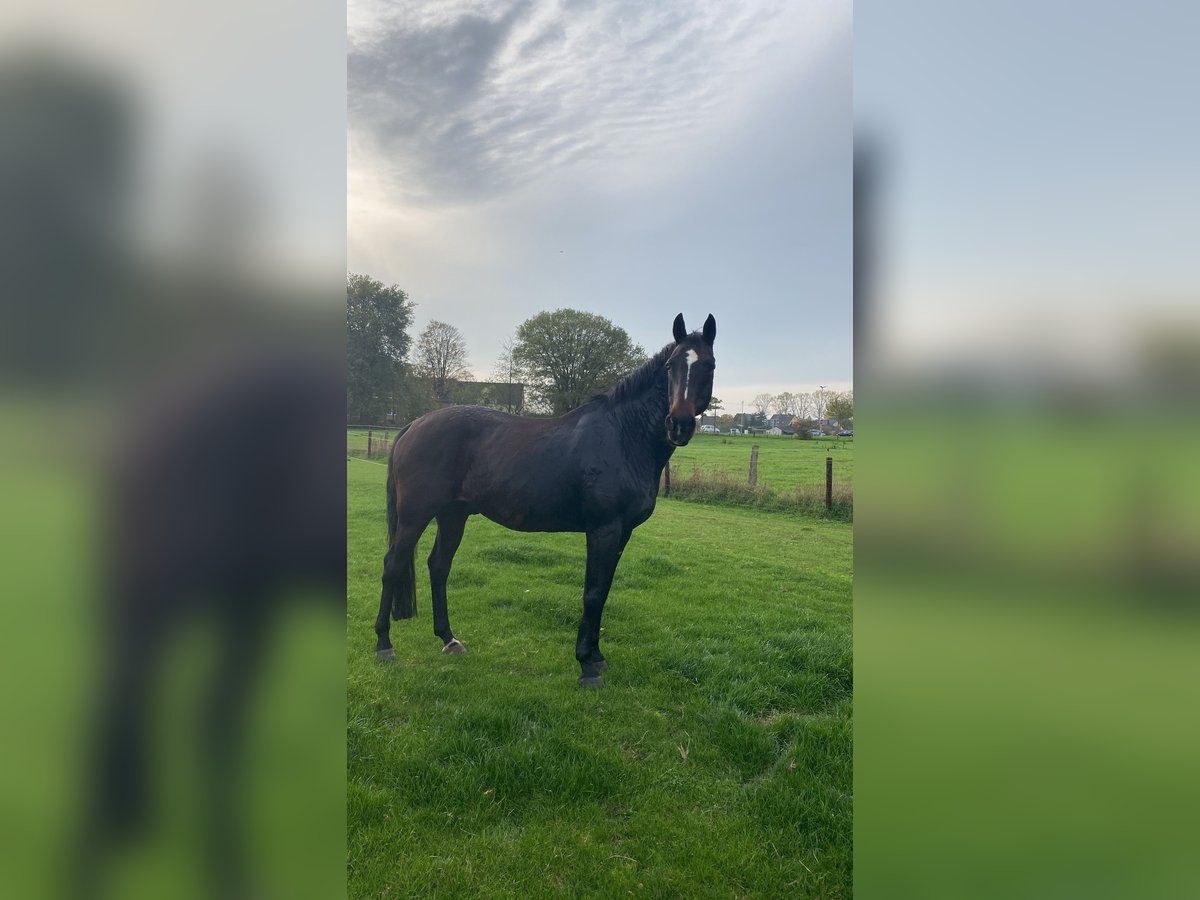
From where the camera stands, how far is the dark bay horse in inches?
173

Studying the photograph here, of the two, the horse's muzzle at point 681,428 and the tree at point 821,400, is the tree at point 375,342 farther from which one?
the tree at point 821,400

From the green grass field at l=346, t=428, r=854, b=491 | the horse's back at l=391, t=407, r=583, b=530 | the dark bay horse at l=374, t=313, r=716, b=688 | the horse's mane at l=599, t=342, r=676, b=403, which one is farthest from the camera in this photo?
the green grass field at l=346, t=428, r=854, b=491

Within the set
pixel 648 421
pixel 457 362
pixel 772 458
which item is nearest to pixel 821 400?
pixel 772 458

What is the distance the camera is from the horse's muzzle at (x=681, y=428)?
415 cm

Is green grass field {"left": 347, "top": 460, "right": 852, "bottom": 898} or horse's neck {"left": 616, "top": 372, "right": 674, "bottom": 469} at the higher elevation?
horse's neck {"left": 616, "top": 372, "right": 674, "bottom": 469}

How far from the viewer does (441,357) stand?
5.43m

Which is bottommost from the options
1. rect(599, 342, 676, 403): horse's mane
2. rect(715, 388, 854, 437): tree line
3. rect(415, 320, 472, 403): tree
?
rect(715, 388, 854, 437): tree line

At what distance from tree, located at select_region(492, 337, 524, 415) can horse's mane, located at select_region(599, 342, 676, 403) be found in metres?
1.20
